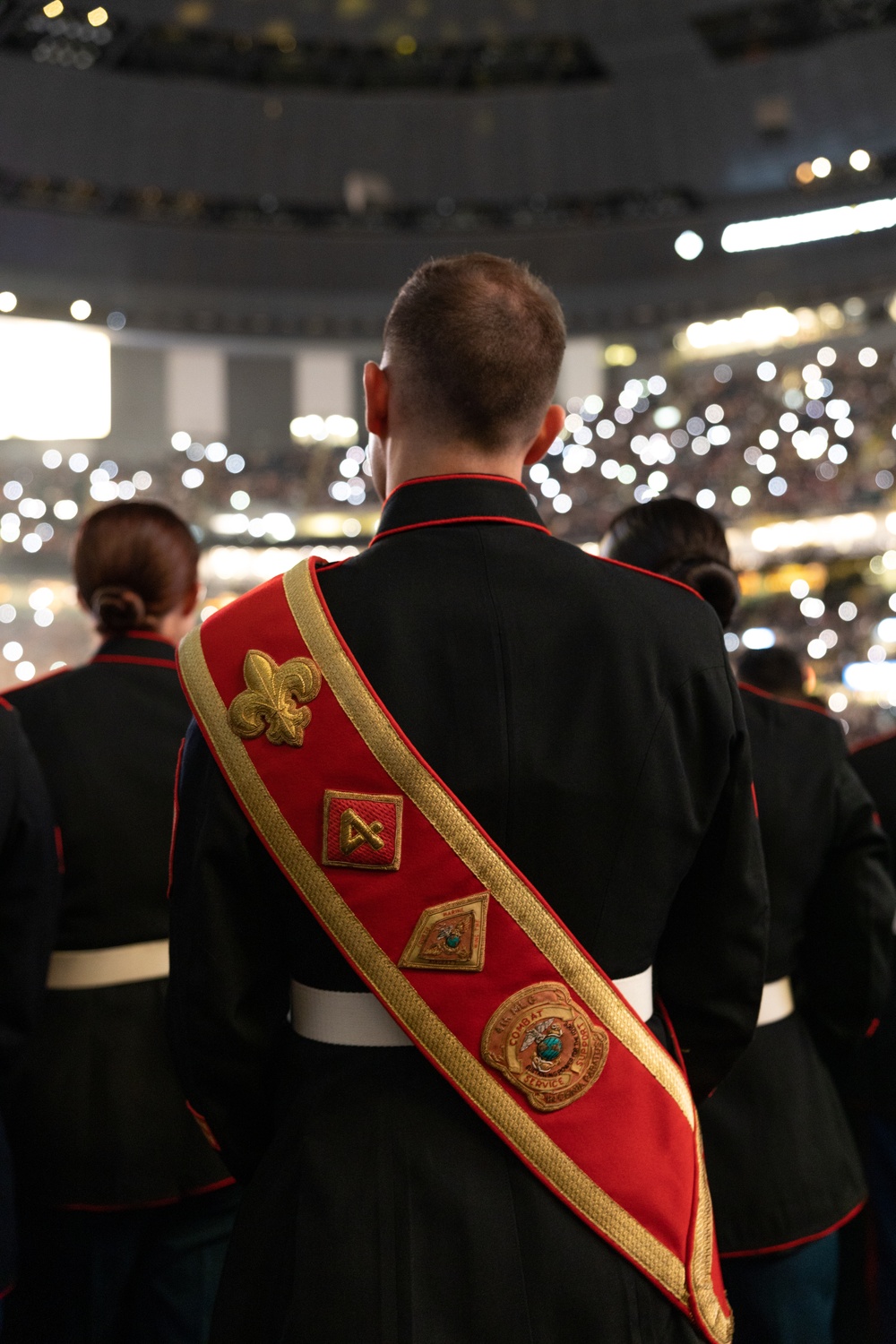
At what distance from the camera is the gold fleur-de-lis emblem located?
1.01 m

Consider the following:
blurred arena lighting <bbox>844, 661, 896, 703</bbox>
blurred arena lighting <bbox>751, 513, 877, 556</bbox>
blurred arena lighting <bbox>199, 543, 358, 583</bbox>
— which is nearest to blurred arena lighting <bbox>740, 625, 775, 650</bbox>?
blurred arena lighting <bbox>844, 661, 896, 703</bbox>

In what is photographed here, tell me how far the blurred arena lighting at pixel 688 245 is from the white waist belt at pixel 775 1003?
1827 centimetres

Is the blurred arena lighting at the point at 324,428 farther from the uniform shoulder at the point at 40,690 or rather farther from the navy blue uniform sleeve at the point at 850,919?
the navy blue uniform sleeve at the point at 850,919

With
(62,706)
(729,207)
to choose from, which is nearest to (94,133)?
(729,207)

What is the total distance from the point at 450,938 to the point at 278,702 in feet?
0.80

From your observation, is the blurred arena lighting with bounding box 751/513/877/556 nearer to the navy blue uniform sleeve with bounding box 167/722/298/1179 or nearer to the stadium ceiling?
the stadium ceiling

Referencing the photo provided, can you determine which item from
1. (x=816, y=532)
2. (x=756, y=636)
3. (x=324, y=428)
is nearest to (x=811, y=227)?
(x=816, y=532)

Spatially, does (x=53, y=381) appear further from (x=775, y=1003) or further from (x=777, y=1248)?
(x=777, y=1248)

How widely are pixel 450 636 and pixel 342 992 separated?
0.31 meters

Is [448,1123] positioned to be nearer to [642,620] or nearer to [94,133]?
[642,620]

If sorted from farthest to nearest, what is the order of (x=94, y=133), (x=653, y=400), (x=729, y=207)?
(x=653, y=400)
(x=729, y=207)
(x=94, y=133)

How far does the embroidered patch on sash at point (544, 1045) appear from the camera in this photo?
99 cm

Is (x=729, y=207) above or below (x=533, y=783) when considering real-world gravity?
above

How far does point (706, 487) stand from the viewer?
1862 centimetres
